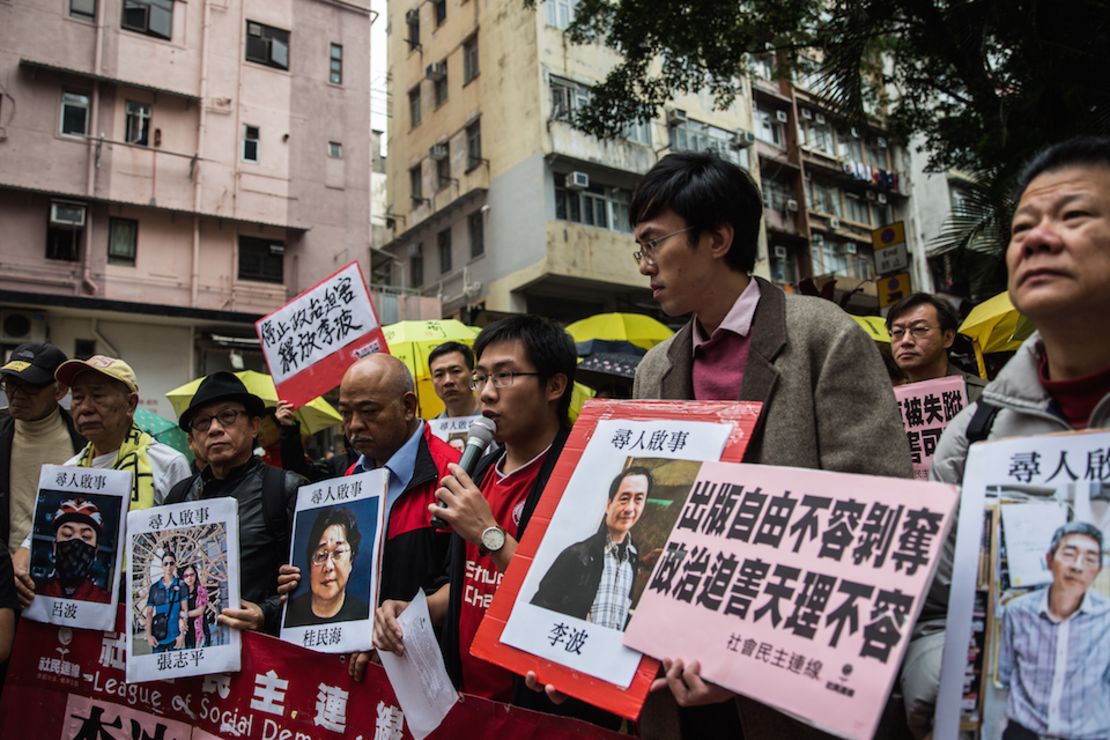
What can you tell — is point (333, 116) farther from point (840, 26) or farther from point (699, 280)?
point (699, 280)

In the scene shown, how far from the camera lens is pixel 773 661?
1.38 metres

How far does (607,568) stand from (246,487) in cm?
194

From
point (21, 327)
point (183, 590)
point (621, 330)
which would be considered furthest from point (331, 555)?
point (21, 327)

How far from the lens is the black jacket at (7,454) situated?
148 inches

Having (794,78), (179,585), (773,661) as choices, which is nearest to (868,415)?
(773,661)

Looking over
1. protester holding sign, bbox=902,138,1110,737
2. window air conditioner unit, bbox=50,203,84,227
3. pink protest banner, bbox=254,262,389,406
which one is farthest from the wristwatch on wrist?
window air conditioner unit, bbox=50,203,84,227

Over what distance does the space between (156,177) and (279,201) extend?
2.51 m

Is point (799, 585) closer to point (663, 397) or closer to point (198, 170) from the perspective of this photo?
point (663, 397)

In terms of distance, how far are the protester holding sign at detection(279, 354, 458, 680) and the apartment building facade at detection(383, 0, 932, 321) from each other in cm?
1271

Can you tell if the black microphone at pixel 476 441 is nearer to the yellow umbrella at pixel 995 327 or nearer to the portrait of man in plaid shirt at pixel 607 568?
the portrait of man in plaid shirt at pixel 607 568

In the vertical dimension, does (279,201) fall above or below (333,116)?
below

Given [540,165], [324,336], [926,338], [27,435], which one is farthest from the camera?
[540,165]

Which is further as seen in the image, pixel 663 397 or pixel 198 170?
pixel 198 170

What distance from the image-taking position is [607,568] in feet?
5.69
